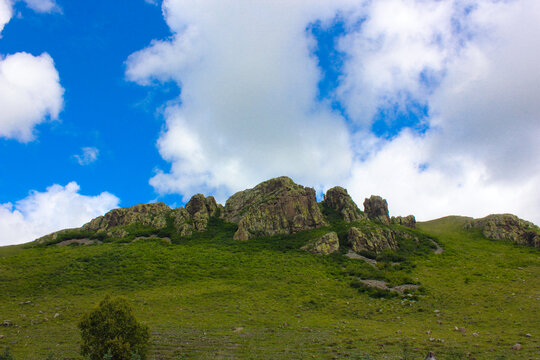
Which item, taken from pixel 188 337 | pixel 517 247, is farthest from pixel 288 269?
pixel 517 247

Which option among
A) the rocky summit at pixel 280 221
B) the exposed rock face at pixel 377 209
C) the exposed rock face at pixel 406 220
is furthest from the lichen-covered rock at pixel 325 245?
the exposed rock face at pixel 406 220

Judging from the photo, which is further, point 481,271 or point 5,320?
point 481,271

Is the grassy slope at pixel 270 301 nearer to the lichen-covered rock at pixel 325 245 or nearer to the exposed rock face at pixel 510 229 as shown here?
the lichen-covered rock at pixel 325 245

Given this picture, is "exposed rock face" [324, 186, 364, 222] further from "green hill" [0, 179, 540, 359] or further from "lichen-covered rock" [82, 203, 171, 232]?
"lichen-covered rock" [82, 203, 171, 232]

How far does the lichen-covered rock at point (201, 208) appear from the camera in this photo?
270 feet

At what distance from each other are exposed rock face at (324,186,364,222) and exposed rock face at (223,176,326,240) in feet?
28.0

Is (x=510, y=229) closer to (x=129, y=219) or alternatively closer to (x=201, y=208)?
(x=201, y=208)

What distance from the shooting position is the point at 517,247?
66188mm

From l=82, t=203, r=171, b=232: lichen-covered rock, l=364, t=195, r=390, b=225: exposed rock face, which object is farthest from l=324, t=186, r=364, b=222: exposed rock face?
l=82, t=203, r=171, b=232: lichen-covered rock

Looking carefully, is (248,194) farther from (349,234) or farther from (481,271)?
(481,271)

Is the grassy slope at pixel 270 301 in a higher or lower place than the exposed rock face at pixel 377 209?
lower

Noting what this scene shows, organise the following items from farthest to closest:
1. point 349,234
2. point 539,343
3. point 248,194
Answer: point 248,194 → point 349,234 → point 539,343

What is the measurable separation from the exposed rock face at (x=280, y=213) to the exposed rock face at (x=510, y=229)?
164 ft

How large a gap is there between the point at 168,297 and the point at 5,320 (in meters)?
16.2
